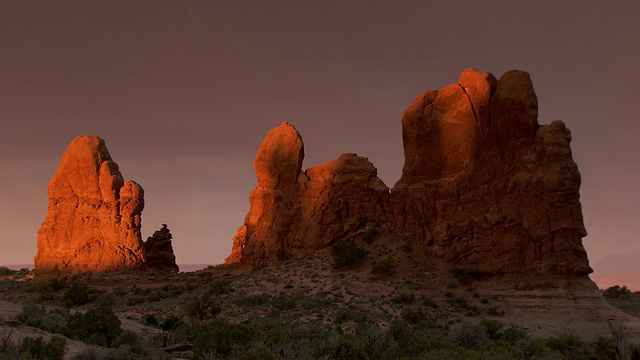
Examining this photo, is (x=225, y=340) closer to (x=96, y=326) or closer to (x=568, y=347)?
(x=96, y=326)

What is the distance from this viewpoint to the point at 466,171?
41.0 metres

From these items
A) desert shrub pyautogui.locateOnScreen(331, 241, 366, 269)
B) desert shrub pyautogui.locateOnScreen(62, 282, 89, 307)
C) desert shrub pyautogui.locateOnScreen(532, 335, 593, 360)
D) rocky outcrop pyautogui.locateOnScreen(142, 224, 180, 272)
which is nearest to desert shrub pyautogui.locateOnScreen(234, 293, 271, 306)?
desert shrub pyautogui.locateOnScreen(331, 241, 366, 269)

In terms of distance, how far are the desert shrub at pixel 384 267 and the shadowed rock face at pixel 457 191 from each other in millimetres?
3810

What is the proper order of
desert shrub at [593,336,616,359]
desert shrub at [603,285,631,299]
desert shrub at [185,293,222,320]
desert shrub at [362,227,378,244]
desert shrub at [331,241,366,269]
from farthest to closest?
desert shrub at [603,285,631,299]
desert shrub at [362,227,378,244]
desert shrub at [331,241,366,269]
desert shrub at [185,293,222,320]
desert shrub at [593,336,616,359]

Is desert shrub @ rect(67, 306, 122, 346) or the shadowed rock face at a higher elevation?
the shadowed rock face

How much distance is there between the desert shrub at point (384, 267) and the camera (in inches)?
1559

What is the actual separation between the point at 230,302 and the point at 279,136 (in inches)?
837

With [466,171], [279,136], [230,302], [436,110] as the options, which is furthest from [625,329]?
[279,136]

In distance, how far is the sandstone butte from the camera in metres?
51.7

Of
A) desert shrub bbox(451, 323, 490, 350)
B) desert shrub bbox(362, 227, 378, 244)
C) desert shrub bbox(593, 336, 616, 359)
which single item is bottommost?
desert shrub bbox(593, 336, 616, 359)

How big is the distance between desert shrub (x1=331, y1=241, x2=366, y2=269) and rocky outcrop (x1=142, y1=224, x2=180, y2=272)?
25581 mm

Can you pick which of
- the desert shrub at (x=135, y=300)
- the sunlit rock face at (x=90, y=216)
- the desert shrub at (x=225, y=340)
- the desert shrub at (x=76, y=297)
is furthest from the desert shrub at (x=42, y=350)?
the sunlit rock face at (x=90, y=216)

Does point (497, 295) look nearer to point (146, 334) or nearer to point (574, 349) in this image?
point (574, 349)

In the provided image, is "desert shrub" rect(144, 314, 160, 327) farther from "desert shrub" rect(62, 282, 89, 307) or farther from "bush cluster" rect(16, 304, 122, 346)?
"desert shrub" rect(62, 282, 89, 307)
